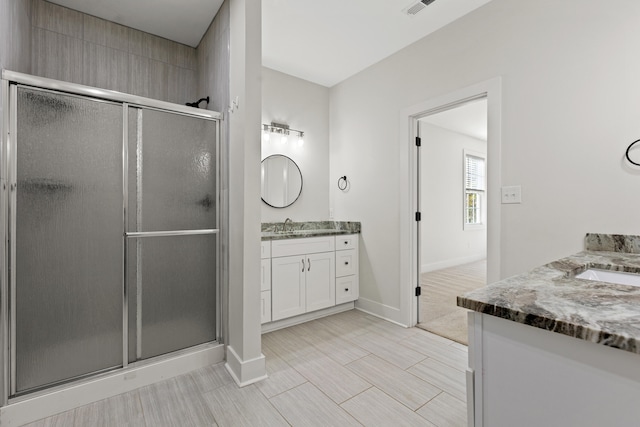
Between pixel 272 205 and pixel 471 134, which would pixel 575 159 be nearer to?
pixel 272 205

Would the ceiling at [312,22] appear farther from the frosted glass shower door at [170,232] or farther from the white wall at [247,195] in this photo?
the frosted glass shower door at [170,232]

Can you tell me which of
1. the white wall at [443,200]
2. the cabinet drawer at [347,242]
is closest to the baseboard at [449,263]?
the white wall at [443,200]

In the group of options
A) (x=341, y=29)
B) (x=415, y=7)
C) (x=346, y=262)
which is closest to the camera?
(x=415, y=7)

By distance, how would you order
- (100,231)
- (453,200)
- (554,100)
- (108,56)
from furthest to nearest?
1. (453,200)
2. (108,56)
3. (554,100)
4. (100,231)

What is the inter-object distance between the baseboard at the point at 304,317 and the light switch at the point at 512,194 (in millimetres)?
1961

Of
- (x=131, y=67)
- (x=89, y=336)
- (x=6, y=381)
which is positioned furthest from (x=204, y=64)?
(x=6, y=381)

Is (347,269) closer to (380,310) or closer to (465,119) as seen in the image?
(380,310)

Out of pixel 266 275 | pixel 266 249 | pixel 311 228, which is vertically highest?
pixel 311 228

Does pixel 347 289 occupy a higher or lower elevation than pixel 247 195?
lower

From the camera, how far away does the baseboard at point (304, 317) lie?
9.10 feet

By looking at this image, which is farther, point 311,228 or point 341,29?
point 311,228

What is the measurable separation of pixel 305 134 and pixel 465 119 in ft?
9.85

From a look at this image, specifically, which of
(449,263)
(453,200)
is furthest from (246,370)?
(453,200)

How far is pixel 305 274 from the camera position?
2898 mm
